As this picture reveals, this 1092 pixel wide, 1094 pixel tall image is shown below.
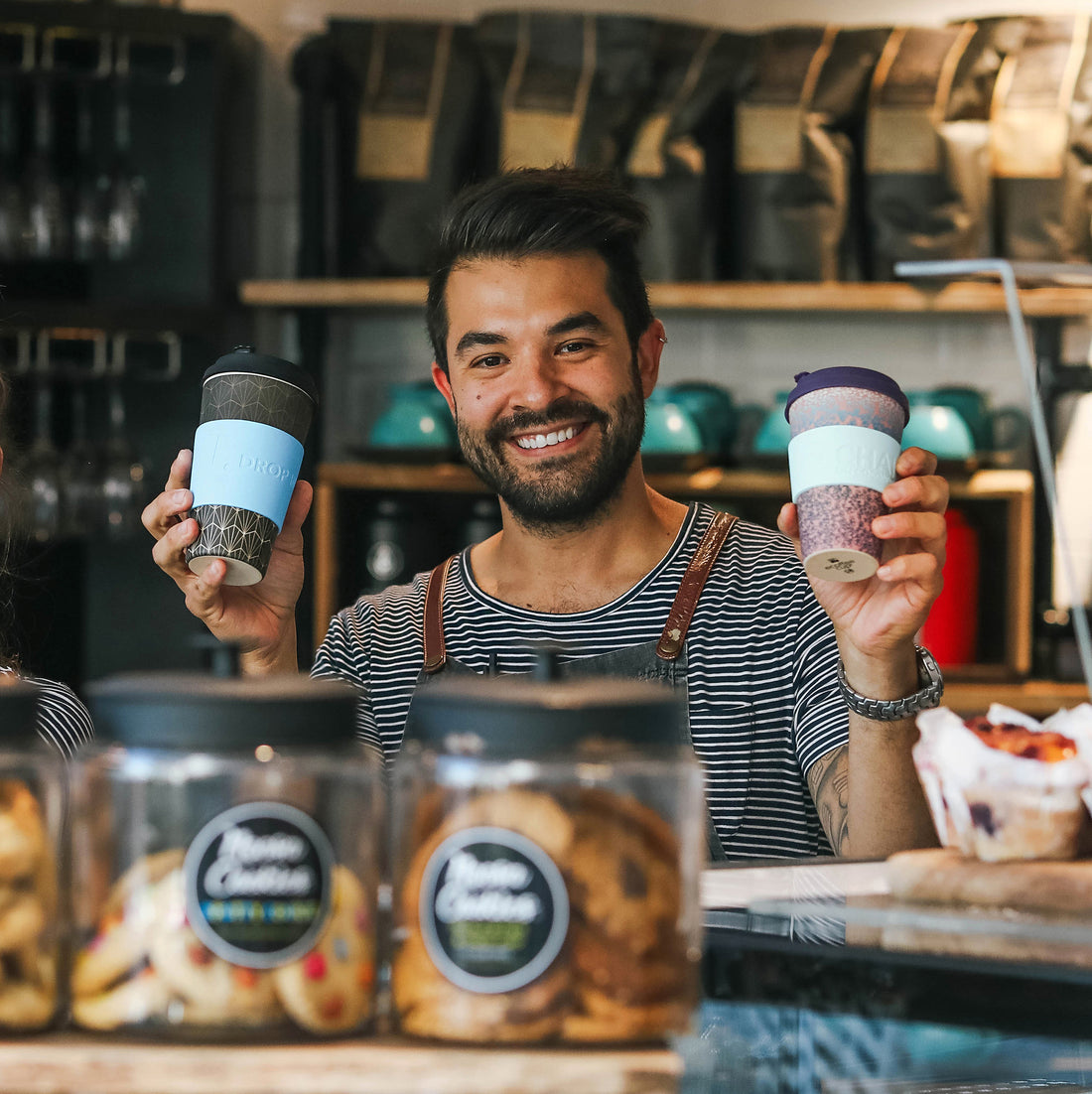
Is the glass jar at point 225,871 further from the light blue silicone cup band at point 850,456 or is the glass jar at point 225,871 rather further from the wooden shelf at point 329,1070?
the light blue silicone cup band at point 850,456

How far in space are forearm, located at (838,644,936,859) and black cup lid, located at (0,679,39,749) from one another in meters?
0.78

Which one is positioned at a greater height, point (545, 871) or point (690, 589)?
point (690, 589)

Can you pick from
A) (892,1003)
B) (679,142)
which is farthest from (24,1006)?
(679,142)

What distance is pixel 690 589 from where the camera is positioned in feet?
5.33

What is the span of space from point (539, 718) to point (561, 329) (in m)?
1.13

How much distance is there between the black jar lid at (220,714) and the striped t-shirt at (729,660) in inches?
38.9

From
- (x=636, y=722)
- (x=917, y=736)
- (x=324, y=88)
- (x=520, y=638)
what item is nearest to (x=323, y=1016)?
(x=636, y=722)

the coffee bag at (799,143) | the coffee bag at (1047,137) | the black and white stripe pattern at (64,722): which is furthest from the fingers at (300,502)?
the coffee bag at (1047,137)

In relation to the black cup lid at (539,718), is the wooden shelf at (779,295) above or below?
above

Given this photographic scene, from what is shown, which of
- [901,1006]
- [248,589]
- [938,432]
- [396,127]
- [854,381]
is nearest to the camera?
[901,1006]

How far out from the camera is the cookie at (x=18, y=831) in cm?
56

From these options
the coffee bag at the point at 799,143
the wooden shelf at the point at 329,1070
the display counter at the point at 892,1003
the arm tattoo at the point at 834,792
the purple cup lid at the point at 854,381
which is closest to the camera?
the wooden shelf at the point at 329,1070

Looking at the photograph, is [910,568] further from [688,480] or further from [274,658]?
[688,480]

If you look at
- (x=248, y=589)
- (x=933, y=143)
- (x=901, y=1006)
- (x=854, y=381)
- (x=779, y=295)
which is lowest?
(x=901, y=1006)
